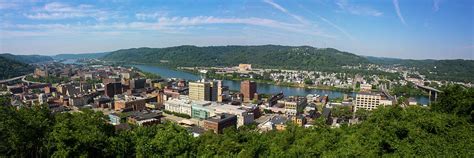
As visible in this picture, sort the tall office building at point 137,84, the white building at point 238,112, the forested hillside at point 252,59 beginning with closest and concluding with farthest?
the white building at point 238,112 → the tall office building at point 137,84 → the forested hillside at point 252,59

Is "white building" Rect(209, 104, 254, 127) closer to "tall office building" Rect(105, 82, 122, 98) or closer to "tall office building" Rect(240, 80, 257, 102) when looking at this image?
"tall office building" Rect(240, 80, 257, 102)

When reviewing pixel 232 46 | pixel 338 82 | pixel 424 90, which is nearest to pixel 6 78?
pixel 338 82

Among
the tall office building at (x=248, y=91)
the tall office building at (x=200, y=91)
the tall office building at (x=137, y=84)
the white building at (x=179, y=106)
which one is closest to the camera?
the white building at (x=179, y=106)

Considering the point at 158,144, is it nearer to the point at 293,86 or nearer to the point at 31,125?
the point at 31,125

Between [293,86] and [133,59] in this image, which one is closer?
[293,86]

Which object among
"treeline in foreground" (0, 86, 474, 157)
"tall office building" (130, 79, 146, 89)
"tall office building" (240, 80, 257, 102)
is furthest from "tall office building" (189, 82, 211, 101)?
"treeline in foreground" (0, 86, 474, 157)

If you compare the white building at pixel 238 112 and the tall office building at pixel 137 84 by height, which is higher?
the tall office building at pixel 137 84

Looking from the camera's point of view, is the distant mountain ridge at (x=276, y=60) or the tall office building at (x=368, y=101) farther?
the distant mountain ridge at (x=276, y=60)

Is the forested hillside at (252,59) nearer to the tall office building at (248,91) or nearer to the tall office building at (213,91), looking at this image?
the tall office building at (248,91)

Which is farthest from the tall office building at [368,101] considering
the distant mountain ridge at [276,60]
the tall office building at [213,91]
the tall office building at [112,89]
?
the distant mountain ridge at [276,60]
